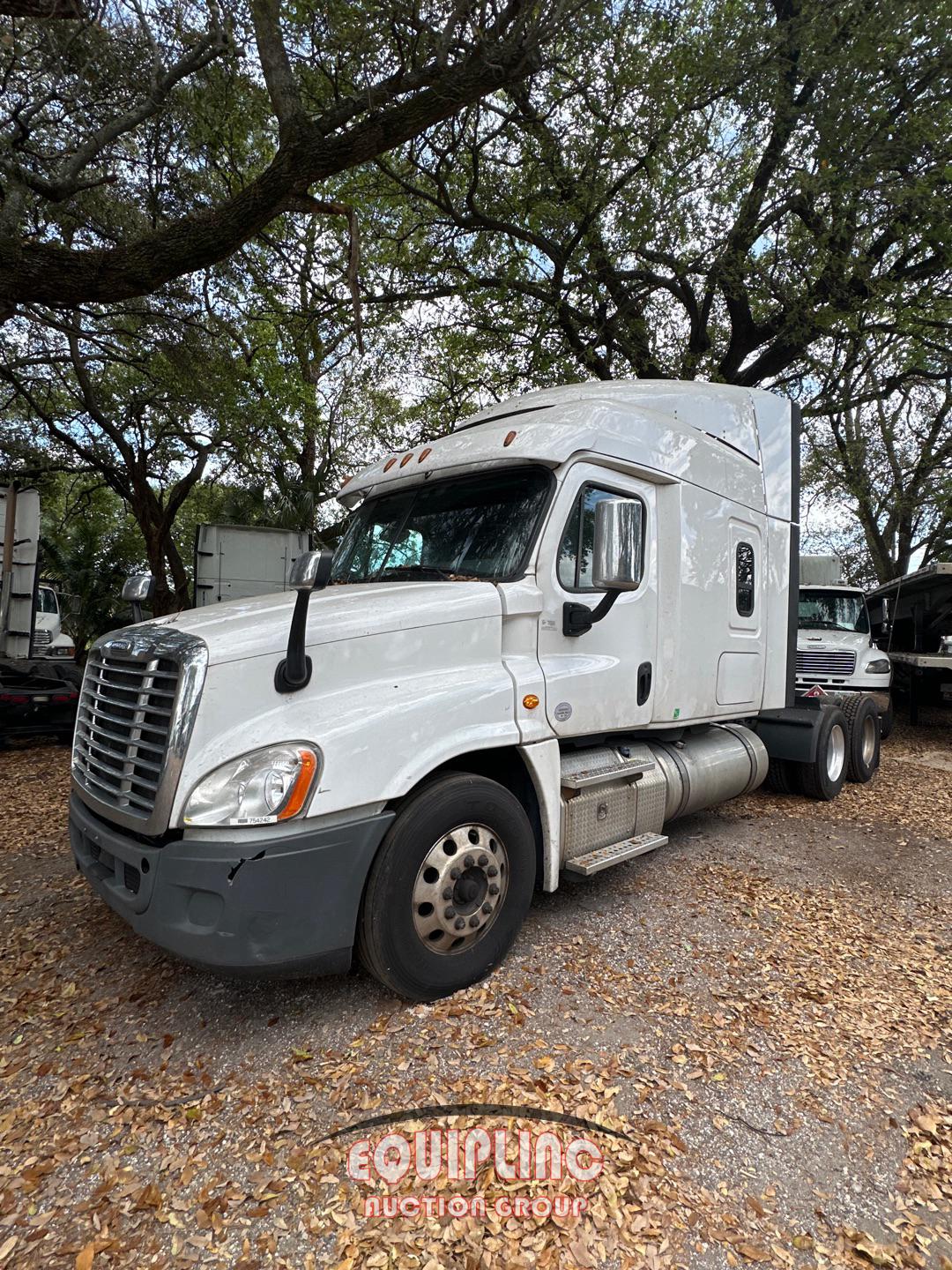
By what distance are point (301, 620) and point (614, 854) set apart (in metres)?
2.37

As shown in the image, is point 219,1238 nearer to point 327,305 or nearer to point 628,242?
point 628,242

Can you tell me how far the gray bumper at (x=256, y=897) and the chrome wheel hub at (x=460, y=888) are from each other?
0.38 meters

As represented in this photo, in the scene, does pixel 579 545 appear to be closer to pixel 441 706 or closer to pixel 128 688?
pixel 441 706

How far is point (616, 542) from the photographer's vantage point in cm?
329

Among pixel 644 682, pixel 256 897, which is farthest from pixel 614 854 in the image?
pixel 256 897

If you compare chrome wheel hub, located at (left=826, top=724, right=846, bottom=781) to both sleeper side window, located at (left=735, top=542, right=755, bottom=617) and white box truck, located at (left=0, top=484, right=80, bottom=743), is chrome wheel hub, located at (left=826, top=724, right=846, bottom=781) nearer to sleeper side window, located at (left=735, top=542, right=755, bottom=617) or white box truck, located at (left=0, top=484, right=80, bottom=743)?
sleeper side window, located at (left=735, top=542, right=755, bottom=617)

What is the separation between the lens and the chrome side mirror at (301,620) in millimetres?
2580

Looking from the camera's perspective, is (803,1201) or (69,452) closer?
(803,1201)

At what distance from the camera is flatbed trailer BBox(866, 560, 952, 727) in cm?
1131

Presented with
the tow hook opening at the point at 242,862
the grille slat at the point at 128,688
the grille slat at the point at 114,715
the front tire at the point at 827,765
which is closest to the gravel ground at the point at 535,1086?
the tow hook opening at the point at 242,862

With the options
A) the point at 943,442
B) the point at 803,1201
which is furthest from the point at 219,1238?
the point at 943,442

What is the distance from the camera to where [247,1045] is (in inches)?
113

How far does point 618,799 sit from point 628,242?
8966mm

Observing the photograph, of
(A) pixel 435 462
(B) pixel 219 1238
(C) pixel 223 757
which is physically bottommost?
(B) pixel 219 1238
